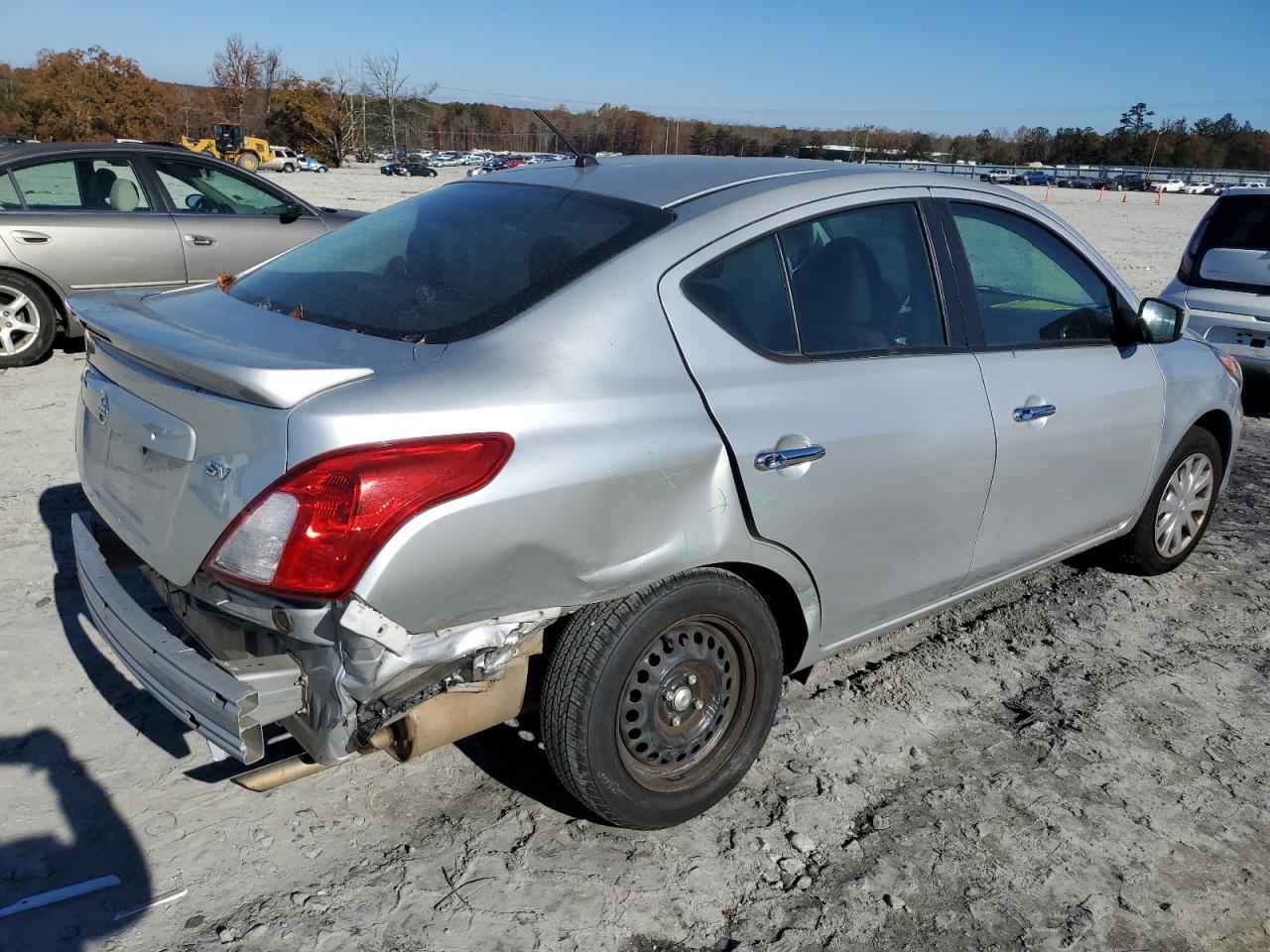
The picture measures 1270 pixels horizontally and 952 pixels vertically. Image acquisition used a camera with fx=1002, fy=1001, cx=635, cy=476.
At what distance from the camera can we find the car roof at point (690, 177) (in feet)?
9.71

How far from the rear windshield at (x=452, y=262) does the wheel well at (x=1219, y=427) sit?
3051 millimetres

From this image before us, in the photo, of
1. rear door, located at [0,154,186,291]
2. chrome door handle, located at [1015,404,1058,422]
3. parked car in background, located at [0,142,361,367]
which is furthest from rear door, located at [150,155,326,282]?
chrome door handle, located at [1015,404,1058,422]

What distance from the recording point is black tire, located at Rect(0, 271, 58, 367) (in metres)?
7.36

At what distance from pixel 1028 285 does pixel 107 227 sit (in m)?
6.76

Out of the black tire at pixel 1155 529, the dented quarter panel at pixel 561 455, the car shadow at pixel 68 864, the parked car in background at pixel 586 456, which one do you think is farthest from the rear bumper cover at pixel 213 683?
the black tire at pixel 1155 529

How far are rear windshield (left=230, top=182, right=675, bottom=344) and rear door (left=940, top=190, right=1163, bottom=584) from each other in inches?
51.4

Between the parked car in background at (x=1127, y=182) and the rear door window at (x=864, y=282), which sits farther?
the parked car in background at (x=1127, y=182)

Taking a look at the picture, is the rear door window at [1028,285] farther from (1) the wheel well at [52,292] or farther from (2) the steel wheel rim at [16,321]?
(2) the steel wheel rim at [16,321]

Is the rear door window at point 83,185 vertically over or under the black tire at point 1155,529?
over

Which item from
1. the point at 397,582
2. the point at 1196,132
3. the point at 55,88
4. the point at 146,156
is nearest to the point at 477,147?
the point at 55,88

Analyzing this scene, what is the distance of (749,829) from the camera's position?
9.37 ft

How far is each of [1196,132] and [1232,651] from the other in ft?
406

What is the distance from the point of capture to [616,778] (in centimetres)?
262

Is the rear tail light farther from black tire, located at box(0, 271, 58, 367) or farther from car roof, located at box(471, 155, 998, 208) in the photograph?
black tire, located at box(0, 271, 58, 367)
